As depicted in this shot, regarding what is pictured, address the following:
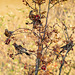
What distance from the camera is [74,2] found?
6.35 m

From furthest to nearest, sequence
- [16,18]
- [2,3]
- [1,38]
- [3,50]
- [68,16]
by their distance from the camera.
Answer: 1. [2,3]
2. [68,16]
3. [16,18]
4. [1,38]
5. [3,50]

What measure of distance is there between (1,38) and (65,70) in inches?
103

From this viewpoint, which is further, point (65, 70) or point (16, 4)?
point (16, 4)

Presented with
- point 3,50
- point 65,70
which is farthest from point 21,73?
point 65,70

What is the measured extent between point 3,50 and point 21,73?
1111mm

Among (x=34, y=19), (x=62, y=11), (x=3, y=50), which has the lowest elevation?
(x=3, y=50)

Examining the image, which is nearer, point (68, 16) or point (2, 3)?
point (68, 16)

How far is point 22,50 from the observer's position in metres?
1.74

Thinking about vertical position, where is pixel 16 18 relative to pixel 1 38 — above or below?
above

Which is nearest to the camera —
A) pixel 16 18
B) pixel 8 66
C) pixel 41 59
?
pixel 41 59

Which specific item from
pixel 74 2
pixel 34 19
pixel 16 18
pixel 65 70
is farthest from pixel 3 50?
pixel 74 2

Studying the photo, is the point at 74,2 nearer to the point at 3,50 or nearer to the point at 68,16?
the point at 68,16

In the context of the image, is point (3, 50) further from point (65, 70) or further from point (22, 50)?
point (22, 50)

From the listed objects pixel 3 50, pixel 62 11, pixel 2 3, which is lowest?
pixel 3 50
